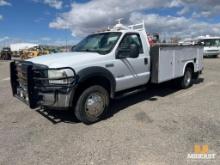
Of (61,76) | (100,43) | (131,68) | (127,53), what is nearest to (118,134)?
(61,76)

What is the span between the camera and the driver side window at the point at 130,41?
17.2 ft

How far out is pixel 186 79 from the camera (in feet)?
25.1

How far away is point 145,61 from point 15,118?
3569 mm

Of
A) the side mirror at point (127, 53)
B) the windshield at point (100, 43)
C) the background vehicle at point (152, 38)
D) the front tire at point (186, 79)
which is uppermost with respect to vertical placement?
the background vehicle at point (152, 38)

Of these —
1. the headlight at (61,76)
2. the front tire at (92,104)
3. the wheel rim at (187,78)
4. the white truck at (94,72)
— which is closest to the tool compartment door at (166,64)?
the white truck at (94,72)

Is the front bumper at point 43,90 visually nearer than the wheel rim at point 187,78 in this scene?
Yes

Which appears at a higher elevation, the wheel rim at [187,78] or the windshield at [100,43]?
the windshield at [100,43]

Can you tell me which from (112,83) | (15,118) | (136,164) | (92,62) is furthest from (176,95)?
(15,118)

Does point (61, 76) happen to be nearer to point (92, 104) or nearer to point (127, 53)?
point (92, 104)

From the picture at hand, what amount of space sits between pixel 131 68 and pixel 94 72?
1269 mm

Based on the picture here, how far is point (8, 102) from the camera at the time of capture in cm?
653

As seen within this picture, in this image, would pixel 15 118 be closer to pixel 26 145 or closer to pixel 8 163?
pixel 26 145

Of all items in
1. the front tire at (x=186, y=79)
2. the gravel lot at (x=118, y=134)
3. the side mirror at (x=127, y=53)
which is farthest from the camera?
the front tire at (x=186, y=79)

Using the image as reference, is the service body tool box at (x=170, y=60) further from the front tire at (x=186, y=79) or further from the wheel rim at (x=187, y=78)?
the wheel rim at (x=187, y=78)
